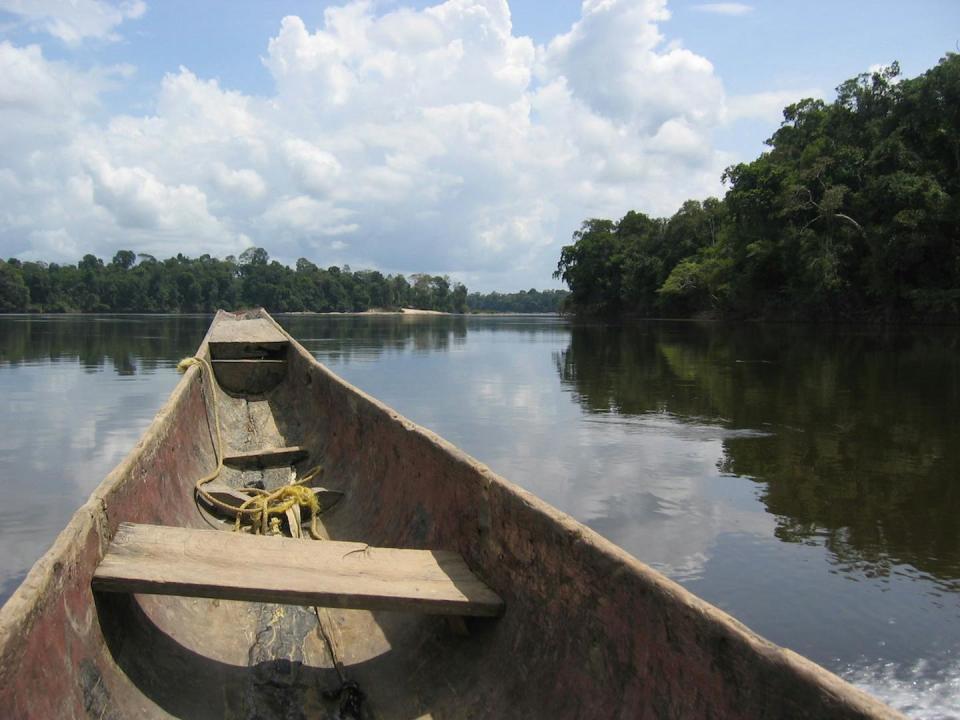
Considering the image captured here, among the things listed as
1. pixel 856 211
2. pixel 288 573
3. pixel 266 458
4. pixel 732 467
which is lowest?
pixel 732 467

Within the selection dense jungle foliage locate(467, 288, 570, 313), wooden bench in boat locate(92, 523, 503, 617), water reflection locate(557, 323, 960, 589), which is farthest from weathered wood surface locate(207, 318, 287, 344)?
dense jungle foliage locate(467, 288, 570, 313)

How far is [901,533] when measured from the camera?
5.40 meters

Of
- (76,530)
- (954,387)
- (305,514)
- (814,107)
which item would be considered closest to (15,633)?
(76,530)

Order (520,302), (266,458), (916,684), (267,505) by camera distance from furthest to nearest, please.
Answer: (520,302) → (266,458) → (267,505) → (916,684)

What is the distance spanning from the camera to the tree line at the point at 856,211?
29047 mm

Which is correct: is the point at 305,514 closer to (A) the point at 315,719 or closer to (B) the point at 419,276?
(A) the point at 315,719

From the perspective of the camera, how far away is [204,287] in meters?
108

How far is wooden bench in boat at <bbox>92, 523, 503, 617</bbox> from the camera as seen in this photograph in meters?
2.43

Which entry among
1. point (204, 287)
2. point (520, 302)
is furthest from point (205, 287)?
point (520, 302)

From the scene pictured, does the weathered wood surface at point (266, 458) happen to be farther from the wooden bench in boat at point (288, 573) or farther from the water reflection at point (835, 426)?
the water reflection at point (835, 426)

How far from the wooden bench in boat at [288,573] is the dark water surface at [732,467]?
2.13m

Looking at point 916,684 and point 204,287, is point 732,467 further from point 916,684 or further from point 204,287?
point 204,287

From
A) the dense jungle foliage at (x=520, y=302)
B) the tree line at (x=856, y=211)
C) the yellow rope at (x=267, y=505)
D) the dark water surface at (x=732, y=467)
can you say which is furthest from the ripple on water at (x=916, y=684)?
the dense jungle foliage at (x=520, y=302)

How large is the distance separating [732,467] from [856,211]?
2985 cm
